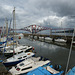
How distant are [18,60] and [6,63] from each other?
2702 millimetres

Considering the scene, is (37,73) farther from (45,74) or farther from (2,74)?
(2,74)

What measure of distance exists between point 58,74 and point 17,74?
641 cm

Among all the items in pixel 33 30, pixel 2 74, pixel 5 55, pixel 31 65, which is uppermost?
pixel 33 30

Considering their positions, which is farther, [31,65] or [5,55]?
[5,55]

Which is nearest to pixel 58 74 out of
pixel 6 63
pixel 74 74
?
pixel 74 74

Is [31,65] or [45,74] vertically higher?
[45,74]

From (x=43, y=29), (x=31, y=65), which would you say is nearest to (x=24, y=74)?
(x=31, y=65)

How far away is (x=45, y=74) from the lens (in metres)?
8.21

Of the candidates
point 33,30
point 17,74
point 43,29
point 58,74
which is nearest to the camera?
point 58,74

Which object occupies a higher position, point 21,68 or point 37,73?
point 37,73

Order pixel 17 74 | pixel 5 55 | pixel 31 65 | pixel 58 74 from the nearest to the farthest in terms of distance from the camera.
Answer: pixel 58 74 < pixel 17 74 < pixel 31 65 < pixel 5 55

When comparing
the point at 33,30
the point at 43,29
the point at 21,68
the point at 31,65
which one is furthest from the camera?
the point at 43,29

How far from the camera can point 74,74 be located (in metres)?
8.34

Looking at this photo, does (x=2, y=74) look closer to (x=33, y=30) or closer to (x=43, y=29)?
(x=33, y=30)
